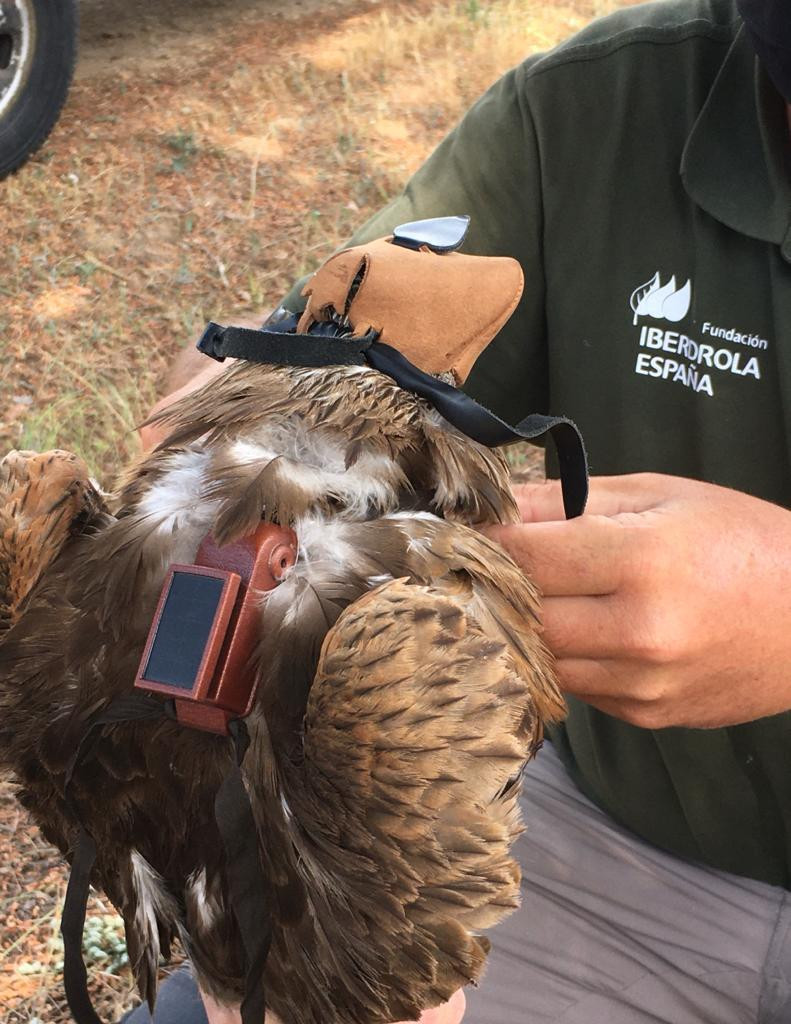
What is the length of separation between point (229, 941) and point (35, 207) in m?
5.81

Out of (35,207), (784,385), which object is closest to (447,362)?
(784,385)

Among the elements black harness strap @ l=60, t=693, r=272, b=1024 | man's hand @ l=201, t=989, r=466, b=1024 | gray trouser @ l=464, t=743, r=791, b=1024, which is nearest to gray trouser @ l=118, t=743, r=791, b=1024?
gray trouser @ l=464, t=743, r=791, b=1024

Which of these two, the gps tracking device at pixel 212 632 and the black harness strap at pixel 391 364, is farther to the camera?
the black harness strap at pixel 391 364

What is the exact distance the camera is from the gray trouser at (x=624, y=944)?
2.94m

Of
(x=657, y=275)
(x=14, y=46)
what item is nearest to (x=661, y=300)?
(x=657, y=275)

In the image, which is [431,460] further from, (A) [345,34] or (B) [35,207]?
(A) [345,34]

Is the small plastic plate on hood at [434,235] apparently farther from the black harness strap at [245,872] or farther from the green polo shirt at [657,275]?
the green polo shirt at [657,275]

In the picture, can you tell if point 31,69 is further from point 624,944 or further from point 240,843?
point 240,843

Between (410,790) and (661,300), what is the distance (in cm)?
174

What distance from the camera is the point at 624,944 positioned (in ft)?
10.1

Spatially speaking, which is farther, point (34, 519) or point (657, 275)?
point (657, 275)

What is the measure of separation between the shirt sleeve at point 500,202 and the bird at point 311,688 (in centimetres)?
121

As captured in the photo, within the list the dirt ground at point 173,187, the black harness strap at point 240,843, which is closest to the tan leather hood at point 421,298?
the black harness strap at point 240,843

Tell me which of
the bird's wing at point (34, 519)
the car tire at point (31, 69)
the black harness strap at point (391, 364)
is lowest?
the car tire at point (31, 69)
